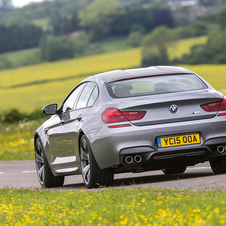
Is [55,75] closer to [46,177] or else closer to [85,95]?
[46,177]

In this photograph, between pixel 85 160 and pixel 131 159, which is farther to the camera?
pixel 85 160

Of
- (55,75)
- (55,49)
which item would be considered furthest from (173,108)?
(55,49)

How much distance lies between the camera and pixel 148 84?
26.1 feet

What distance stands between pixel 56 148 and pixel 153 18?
106m

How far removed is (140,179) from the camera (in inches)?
372

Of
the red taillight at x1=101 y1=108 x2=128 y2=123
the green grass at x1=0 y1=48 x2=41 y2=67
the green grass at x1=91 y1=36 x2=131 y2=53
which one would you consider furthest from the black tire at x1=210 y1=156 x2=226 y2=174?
the green grass at x1=91 y1=36 x2=131 y2=53

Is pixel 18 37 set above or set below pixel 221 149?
below

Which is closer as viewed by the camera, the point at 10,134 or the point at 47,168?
the point at 47,168

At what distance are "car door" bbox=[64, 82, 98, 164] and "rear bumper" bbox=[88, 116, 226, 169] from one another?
0.66 m

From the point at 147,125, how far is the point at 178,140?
454 mm

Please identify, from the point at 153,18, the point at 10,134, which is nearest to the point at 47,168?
the point at 10,134

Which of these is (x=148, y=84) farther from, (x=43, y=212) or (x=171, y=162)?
(x=43, y=212)

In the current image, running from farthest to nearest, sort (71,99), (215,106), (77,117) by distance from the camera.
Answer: (71,99)
(77,117)
(215,106)

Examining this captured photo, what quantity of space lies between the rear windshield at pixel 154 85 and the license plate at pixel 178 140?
719mm
